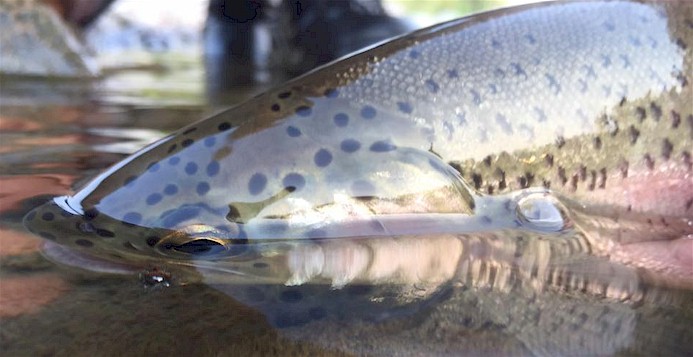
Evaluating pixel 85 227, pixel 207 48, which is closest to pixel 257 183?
pixel 85 227

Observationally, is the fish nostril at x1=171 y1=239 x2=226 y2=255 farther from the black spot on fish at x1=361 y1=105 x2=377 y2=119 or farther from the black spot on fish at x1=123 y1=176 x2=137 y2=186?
the black spot on fish at x1=361 y1=105 x2=377 y2=119

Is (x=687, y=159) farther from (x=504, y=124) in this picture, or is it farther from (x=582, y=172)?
(x=504, y=124)

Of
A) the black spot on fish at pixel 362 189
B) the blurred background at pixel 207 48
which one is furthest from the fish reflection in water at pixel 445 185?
the blurred background at pixel 207 48

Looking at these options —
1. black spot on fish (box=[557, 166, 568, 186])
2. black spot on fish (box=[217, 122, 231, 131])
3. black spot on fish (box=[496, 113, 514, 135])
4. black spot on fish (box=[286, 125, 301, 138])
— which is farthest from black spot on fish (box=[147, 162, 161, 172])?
black spot on fish (box=[557, 166, 568, 186])

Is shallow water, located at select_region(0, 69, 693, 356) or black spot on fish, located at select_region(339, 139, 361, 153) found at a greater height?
black spot on fish, located at select_region(339, 139, 361, 153)

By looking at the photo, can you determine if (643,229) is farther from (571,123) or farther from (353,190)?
(353,190)
